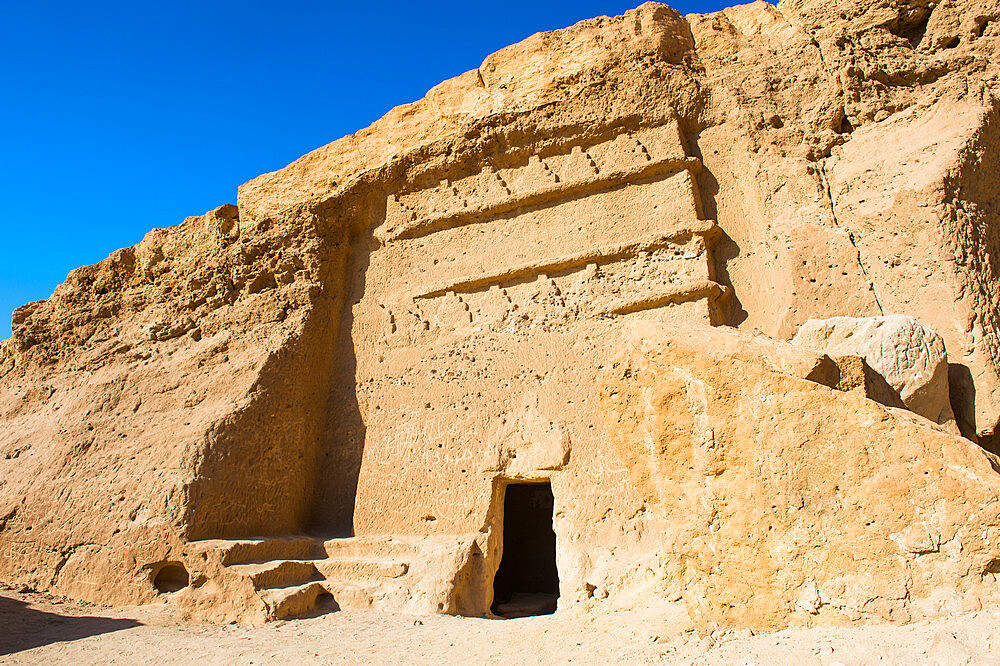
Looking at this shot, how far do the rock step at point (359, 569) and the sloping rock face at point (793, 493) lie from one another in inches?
105

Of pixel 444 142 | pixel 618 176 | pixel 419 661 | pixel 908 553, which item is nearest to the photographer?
pixel 908 553

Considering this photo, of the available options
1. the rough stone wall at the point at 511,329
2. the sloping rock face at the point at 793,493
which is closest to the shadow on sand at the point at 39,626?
the rough stone wall at the point at 511,329

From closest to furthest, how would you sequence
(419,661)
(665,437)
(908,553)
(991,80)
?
(908,553) → (665,437) → (419,661) → (991,80)

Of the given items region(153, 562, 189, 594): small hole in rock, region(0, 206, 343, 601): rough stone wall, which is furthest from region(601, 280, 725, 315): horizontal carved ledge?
region(153, 562, 189, 594): small hole in rock

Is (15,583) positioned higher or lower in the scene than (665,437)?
lower

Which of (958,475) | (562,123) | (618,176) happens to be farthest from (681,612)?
(562,123)

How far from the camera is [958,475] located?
2471 mm

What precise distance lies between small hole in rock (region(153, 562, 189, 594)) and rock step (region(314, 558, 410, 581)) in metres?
1.06

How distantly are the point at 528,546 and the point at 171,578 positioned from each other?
4.48 m

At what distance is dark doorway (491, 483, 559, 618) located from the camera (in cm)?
859

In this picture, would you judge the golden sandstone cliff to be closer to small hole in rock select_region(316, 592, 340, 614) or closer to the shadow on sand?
small hole in rock select_region(316, 592, 340, 614)

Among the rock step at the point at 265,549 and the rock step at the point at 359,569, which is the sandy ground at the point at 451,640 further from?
the rock step at the point at 265,549

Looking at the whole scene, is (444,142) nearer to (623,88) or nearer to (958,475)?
(623,88)

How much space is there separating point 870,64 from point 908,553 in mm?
4989
